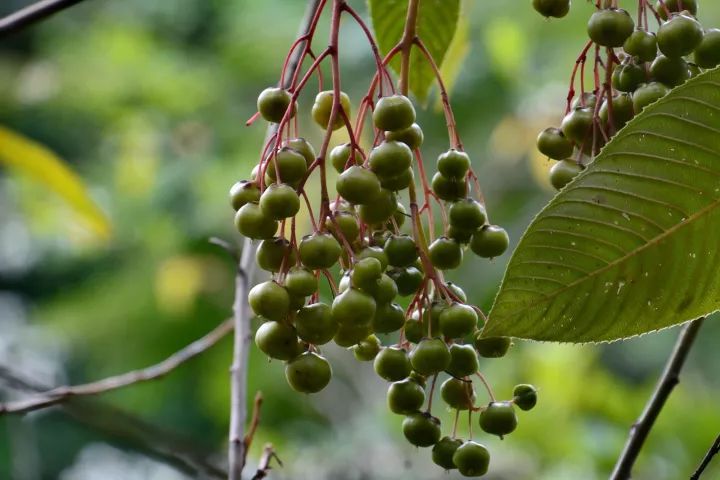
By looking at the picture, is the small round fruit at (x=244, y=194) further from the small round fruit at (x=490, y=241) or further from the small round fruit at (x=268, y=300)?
the small round fruit at (x=490, y=241)

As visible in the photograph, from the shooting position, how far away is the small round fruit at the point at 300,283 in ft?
2.40

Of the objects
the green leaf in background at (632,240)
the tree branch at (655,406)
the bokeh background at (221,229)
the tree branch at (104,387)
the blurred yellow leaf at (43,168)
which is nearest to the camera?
the green leaf in background at (632,240)

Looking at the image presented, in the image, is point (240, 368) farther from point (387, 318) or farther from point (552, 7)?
point (552, 7)

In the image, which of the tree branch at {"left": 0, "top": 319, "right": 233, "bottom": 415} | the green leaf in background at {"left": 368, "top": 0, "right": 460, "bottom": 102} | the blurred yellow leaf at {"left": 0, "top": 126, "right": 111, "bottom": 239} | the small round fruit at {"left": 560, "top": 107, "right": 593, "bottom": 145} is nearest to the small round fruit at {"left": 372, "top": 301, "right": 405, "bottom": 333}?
the small round fruit at {"left": 560, "top": 107, "right": 593, "bottom": 145}

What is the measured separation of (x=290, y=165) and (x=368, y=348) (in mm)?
180

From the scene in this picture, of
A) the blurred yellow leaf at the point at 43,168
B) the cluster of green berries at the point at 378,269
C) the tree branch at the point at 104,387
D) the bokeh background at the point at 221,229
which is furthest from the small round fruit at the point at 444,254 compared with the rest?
the bokeh background at the point at 221,229

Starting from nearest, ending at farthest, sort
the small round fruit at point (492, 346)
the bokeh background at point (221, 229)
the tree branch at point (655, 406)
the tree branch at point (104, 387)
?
the small round fruit at point (492, 346) < the tree branch at point (655, 406) < the tree branch at point (104, 387) < the bokeh background at point (221, 229)

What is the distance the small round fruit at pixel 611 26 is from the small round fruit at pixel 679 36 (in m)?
0.03

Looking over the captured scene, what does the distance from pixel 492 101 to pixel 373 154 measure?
3623 millimetres

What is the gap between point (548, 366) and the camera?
3.16 m

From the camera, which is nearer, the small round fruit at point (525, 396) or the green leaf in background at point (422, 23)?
the small round fruit at point (525, 396)

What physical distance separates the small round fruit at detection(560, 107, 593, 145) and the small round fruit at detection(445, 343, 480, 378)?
0.65 ft

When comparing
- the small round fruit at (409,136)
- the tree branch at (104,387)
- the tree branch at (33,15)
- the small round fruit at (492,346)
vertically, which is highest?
the tree branch at (33,15)

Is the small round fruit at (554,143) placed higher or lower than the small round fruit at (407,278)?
higher
